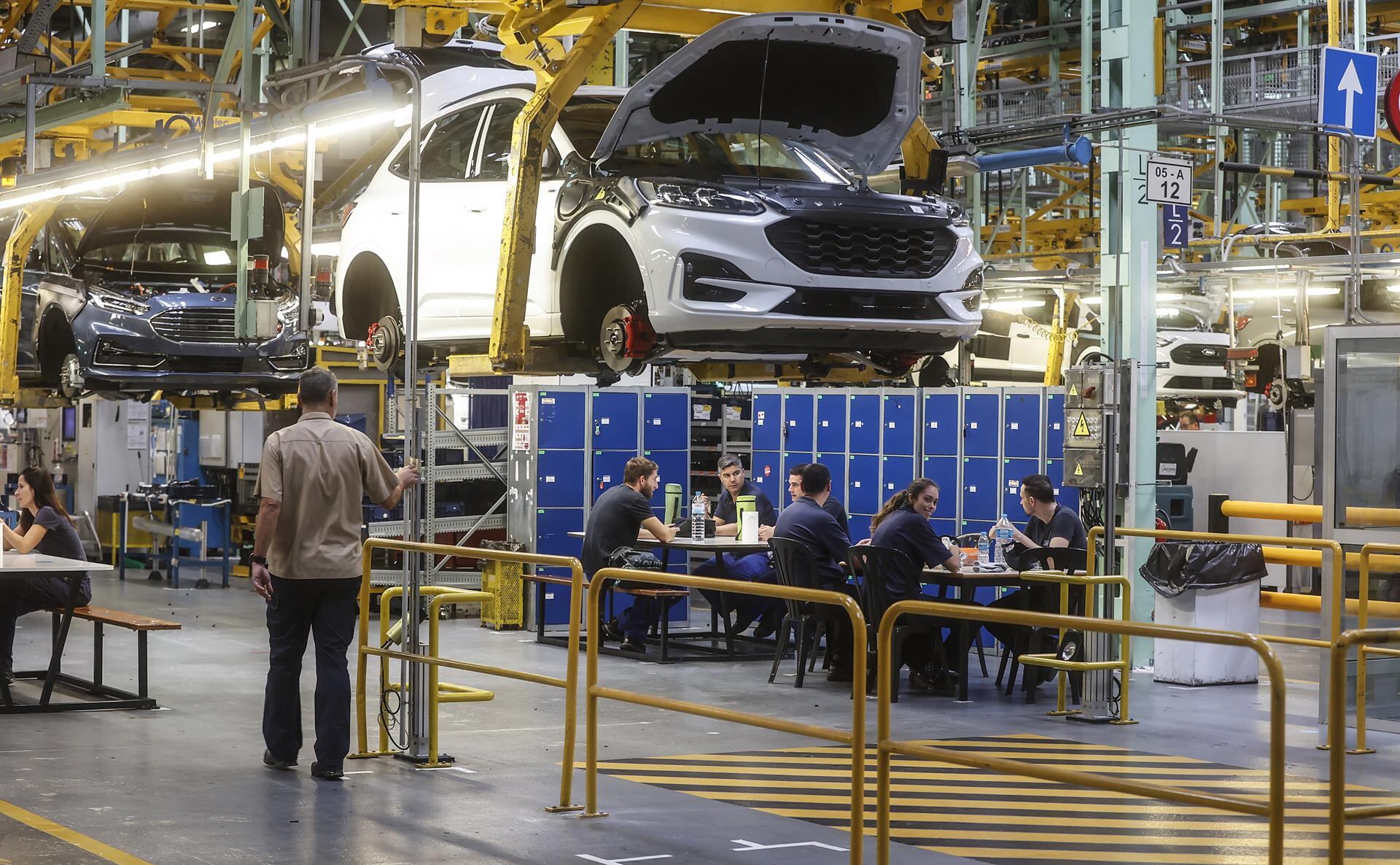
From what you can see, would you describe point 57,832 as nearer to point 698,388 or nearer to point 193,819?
point 193,819

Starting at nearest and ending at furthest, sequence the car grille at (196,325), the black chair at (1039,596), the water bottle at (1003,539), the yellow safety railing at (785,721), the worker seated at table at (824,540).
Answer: the yellow safety railing at (785,721) < the black chair at (1039,596) < the worker seated at table at (824,540) < the water bottle at (1003,539) < the car grille at (196,325)

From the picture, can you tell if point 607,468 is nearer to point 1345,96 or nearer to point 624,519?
point 624,519

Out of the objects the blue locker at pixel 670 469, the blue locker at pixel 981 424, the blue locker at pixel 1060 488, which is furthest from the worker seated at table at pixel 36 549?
the blue locker at pixel 1060 488

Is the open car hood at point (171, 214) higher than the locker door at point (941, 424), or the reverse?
the open car hood at point (171, 214)

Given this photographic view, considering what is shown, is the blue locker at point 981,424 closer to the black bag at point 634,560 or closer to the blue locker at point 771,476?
the blue locker at point 771,476

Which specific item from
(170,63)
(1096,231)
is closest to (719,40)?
(170,63)

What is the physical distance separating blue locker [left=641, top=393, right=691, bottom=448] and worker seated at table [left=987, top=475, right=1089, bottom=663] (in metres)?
4.06

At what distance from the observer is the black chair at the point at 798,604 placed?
1074cm

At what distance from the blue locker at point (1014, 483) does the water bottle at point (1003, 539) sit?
1.38 metres

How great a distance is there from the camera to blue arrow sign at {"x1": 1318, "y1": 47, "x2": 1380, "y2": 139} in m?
11.6

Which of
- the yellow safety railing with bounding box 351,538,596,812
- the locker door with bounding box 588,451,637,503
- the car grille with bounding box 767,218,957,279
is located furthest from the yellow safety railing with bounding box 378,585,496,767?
the locker door with bounding box 588,451,637,503

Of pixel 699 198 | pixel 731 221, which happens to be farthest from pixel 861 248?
pixel 699 198

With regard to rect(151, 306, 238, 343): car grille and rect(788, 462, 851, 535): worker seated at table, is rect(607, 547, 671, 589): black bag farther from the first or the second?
rect(151, 306, 238, 343): car grille

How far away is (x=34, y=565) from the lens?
9.20 metres
